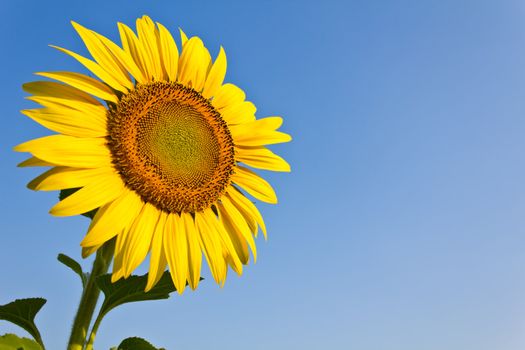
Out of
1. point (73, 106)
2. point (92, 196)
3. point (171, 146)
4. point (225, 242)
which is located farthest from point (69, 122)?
point (225, 242)

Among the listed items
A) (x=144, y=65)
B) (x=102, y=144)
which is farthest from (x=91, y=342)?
(x=144, y=65)

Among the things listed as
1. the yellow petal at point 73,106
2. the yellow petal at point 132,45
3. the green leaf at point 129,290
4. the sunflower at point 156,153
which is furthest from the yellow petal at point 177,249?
the yellow petal at point 132,45

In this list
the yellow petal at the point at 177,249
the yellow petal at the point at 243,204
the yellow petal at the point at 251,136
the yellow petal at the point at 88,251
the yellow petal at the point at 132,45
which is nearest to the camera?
the yellow petal at the point at 88,251

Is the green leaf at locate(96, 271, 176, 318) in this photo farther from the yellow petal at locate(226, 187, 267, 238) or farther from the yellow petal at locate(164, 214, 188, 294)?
the yellow petal at locate(226, 187, 267, 238)

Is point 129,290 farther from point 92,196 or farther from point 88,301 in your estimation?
point 92,196

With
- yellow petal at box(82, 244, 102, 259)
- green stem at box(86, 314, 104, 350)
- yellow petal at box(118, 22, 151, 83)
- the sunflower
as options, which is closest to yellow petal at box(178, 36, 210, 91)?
the sunflower

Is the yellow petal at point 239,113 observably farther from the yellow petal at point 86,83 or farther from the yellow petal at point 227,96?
the yellow petal at point 86,83

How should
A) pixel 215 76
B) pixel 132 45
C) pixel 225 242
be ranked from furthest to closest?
Result: pixel 215 76
pixel 225 242
pixel 132 45
